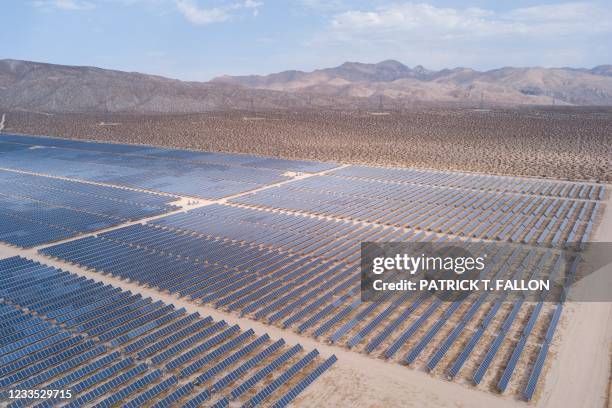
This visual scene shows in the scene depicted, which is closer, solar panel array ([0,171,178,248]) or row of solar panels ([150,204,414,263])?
row of solar panels ([150,204,414,263])

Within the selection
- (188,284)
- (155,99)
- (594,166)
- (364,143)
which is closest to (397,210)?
(188,284)

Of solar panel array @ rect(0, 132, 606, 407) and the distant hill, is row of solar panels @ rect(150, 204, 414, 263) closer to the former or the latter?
solar panel array @ rect(0, 132, 606, 407)

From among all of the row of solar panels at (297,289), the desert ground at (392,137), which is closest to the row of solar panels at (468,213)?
the row of solar panels at (297,289)

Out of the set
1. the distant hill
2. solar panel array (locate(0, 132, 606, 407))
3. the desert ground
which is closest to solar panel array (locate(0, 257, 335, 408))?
solar panel array (locate(0, 132, 606, 407))

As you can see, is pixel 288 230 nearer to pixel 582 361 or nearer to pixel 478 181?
pixel 582 361

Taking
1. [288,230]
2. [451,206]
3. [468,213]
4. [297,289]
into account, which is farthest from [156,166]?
[297,289]

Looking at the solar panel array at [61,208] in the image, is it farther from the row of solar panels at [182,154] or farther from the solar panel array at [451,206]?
the row of solar panels at [182,154]
